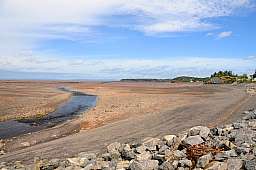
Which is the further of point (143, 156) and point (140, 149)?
point (140, 149)

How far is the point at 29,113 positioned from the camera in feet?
150

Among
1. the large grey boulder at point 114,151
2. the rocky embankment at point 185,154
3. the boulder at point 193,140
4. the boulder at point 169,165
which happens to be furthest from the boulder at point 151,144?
the boulder at point 169,165

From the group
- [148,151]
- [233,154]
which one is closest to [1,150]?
[148,151]

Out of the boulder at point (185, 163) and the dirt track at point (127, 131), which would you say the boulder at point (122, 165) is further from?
the dirt track at point (127, 131)

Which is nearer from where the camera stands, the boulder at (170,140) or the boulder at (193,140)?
the boulder at (193,140)

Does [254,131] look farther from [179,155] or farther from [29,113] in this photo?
[29,113]

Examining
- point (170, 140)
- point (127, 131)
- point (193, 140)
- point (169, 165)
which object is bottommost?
point (127, 131)

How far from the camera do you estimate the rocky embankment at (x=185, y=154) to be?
1359 centimetres

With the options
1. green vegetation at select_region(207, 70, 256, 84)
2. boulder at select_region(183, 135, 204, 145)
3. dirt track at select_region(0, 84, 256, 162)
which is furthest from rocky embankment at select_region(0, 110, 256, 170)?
green vegetation at select_region(207, 70, 256, 84)

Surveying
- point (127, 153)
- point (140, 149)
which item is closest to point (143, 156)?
point (140, 149)

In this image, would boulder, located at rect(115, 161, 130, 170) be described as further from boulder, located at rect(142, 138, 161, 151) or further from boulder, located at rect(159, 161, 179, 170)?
boulder, located at rect(159, 161, 179, 170)

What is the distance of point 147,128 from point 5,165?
11.8 m

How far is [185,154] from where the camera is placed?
1485 centimetres

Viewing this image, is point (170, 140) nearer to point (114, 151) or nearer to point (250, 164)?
point (114, 151)
